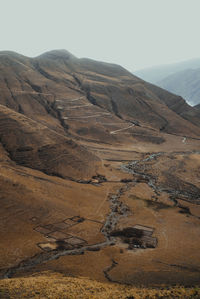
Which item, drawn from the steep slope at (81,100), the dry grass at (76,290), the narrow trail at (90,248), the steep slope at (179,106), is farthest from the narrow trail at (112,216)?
the steep slope at (179,106)

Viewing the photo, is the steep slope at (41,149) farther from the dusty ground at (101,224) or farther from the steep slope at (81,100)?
the steep slope at (81,100)

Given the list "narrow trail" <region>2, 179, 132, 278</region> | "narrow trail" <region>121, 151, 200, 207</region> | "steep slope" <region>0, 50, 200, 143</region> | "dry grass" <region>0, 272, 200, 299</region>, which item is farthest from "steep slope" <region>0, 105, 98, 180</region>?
"dry grass" <region>0, 272, 200, 299</region>

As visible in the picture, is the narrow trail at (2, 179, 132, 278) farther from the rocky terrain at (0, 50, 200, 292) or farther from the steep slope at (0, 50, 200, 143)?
the steep slope at (0, 50, 200, 143)

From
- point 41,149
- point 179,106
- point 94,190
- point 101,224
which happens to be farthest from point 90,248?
point 179,106

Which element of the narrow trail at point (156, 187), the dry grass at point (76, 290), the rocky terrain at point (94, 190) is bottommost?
the narrow trail at point (156, 187)

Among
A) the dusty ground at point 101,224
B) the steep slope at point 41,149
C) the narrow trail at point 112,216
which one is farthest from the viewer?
the steep slope at point 41,149

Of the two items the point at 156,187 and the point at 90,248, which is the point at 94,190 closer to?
the point at 156,187

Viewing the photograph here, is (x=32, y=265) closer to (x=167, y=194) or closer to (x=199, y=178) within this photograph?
(x=167, y=194)
